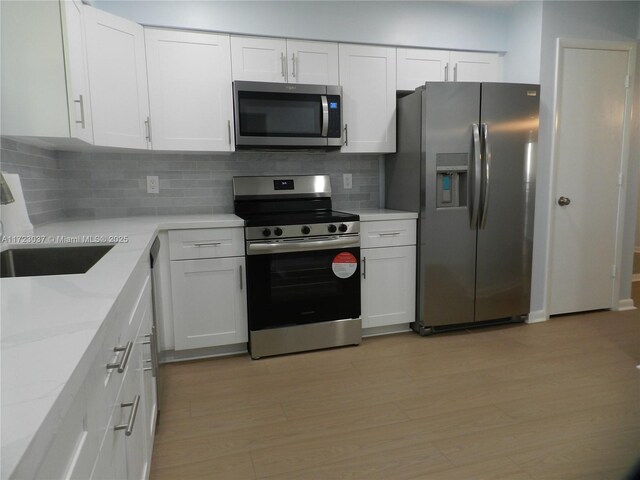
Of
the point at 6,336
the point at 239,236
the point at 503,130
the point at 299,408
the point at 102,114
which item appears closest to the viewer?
the point at 6,336

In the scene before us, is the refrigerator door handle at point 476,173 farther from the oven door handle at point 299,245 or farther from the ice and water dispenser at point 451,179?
the oven door handle at point 299,245

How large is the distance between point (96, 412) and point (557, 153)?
359cm

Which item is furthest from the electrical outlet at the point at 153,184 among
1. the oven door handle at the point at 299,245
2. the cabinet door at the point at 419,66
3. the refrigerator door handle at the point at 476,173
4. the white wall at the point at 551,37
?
the white wall at the point at 551,37

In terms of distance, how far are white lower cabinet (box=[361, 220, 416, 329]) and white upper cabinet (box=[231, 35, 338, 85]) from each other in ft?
3.72

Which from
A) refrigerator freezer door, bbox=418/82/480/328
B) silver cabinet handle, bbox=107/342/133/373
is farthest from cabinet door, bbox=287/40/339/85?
silver cabinet handle, bbox=107/342/133/373

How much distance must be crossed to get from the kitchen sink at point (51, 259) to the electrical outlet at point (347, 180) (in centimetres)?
221

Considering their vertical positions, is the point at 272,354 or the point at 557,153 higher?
the point at 557,153

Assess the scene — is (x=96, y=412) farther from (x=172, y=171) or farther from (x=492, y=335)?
(x=492, y=335)

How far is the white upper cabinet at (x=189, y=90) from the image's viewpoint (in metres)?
2.82

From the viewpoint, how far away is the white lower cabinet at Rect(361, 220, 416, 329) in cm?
311

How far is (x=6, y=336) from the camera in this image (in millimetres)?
707

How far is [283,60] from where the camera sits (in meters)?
3.04

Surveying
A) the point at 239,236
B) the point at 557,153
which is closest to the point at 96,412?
the point at 239,236

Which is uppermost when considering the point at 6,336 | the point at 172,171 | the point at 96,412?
the point at 172,171
